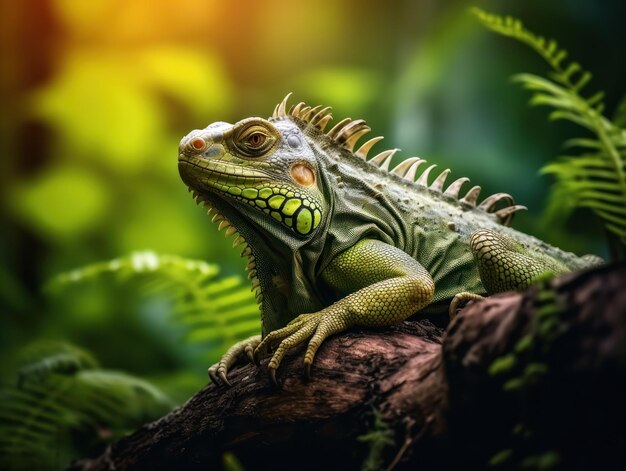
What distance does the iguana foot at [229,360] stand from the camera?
2.65m

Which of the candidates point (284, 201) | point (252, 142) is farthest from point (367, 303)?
point (252, 142)

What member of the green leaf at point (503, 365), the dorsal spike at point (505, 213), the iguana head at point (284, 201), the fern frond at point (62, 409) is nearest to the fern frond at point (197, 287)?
the fern frond at point (62, 409)

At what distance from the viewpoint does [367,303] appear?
2451 mm

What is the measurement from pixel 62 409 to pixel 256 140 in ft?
7.33

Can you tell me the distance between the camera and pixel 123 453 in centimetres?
293

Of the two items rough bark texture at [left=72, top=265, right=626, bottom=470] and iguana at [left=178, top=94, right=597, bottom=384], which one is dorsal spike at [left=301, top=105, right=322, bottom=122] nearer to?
iguana at [left=178, top=94, right=597, bottom=384]

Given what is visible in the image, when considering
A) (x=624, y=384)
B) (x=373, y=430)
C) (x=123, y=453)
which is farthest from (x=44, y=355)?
(x=624, y=384)

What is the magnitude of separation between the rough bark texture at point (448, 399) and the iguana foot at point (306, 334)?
0.20 ft

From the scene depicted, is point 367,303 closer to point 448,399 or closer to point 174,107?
point 448,399

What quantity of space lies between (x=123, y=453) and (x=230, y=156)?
1496 mm

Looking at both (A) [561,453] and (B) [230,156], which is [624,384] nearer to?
(A) [561,453]

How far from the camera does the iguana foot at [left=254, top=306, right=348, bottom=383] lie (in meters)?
2.32

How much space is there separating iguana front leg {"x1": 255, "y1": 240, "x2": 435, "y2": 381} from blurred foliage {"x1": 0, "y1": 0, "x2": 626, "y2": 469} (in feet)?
9.31

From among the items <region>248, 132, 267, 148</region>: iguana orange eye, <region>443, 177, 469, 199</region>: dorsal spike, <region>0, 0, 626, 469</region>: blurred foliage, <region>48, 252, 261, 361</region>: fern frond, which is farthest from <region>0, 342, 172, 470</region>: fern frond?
<region>443, 177, 469, 199</region>: dorsal spike
